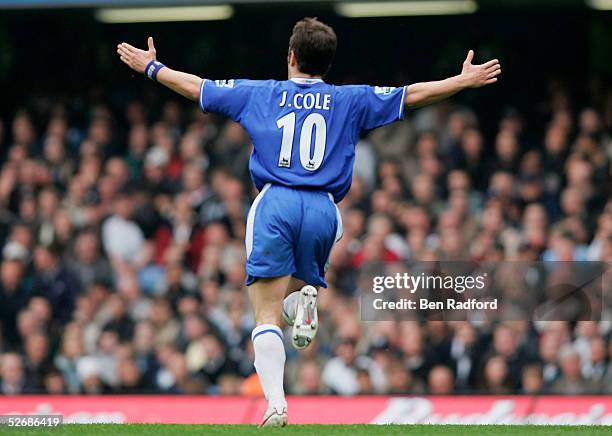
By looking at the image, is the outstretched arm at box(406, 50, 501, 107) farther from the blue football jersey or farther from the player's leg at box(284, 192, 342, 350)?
the player's leg at box(284, 192, 342, 350)

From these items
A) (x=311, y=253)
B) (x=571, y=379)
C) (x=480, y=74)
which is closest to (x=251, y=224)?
(x=311, y=253)

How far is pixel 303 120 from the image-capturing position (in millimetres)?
6469

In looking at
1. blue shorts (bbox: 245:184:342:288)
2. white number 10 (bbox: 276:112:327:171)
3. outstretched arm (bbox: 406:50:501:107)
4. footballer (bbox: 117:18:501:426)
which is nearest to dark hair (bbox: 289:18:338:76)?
footballer (bbox: 117:18:501:426)

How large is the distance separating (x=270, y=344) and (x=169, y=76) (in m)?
1.41

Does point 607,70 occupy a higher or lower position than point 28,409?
higher

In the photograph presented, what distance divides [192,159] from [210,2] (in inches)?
67.8

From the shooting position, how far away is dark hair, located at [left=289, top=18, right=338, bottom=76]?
21.0 ft

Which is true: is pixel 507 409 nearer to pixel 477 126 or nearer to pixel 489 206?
pixel 489 206

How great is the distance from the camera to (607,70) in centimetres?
1299

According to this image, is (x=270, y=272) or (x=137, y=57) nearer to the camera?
(x=270, y=272)

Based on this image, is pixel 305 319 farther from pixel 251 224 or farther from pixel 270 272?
pixel 251 224

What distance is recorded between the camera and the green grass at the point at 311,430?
6238 millimetres

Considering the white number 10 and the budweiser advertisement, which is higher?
the white number 10

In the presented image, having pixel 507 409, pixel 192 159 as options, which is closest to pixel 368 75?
pixel 192 159
